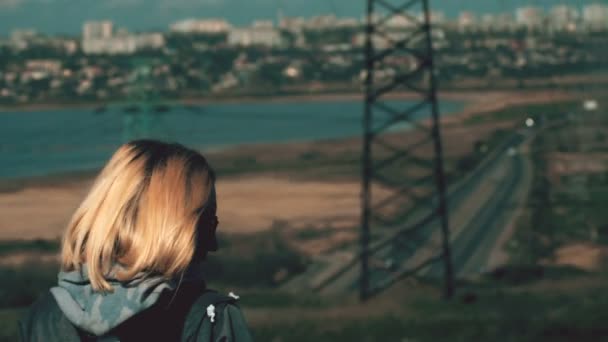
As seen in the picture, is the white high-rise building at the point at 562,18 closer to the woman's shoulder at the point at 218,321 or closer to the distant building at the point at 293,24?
the distant building at the point at 293,24

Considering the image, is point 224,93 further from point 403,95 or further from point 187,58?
point 403,95

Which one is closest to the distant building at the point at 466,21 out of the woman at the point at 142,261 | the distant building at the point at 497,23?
the distant building at the point at 497,23

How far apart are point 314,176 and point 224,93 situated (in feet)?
8.82

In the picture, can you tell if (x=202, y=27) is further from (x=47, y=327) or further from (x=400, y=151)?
(x=47, y=327)

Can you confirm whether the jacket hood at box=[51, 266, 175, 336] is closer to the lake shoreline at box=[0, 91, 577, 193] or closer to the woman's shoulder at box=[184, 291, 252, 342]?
the woman's shoulder at box=[184, 291, 252, 342]

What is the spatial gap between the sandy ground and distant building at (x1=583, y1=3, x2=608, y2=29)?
69.7 inches

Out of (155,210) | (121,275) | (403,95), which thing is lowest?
(403,95)

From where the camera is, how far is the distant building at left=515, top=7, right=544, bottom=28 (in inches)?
920

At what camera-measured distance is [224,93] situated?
23.3 m

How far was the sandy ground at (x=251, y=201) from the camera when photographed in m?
16.2

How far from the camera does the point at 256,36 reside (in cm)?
2447

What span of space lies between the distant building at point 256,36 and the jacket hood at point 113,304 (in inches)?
883

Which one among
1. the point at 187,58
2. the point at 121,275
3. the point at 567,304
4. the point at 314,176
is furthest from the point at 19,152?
the point at 121,275

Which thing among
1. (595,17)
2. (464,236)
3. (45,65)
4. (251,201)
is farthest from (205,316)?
(595,17)
